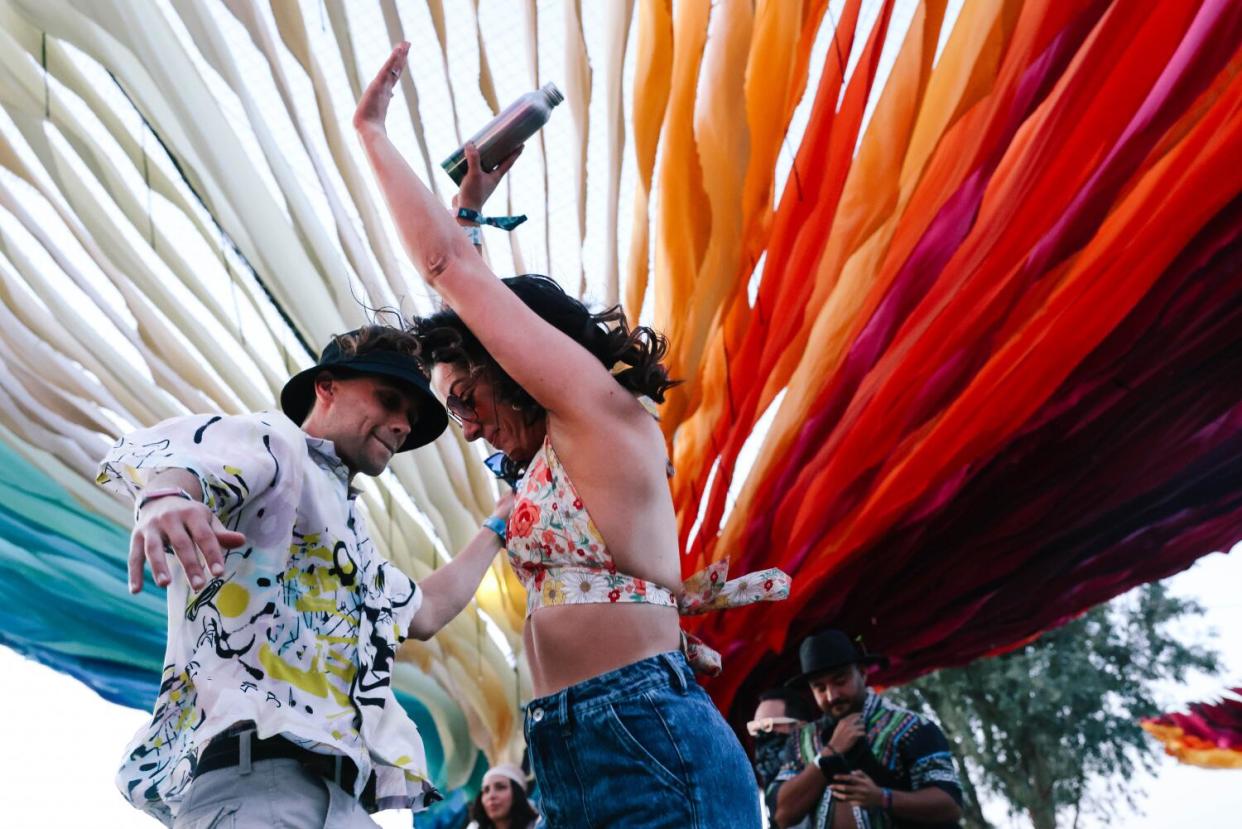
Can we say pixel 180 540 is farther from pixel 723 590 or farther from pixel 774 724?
pixel 774 724

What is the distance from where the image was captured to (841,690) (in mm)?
3854

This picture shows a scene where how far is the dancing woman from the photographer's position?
4.45 ft

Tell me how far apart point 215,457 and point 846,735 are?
96.8 inches

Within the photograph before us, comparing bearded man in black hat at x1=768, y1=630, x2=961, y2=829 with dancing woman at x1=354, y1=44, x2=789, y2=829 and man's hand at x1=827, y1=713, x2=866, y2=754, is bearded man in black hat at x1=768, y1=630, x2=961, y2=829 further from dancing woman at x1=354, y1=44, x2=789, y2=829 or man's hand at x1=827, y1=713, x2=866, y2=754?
dancing woman at x1=354, y1=44, x2=789, y2=829

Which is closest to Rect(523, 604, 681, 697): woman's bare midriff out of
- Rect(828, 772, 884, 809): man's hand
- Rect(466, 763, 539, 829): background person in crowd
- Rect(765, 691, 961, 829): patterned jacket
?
Rect(828, 772, 884, 809): man's hand

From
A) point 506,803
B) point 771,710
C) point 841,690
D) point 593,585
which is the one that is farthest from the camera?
point 506,803

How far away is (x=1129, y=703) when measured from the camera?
34.6 ft

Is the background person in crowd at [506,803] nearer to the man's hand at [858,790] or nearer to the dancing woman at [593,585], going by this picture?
the man's hand at [858,790]

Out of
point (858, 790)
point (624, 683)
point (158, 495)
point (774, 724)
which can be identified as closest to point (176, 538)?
point (158, 495)

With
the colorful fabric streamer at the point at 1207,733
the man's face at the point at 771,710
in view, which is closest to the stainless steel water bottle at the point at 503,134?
the man's face at the point at 771,710

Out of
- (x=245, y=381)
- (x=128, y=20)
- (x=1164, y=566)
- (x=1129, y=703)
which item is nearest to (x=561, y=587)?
(x=128, y=20)

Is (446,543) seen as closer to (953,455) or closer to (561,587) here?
(953,455)

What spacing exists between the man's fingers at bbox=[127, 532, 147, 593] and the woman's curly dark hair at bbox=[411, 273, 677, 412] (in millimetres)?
484

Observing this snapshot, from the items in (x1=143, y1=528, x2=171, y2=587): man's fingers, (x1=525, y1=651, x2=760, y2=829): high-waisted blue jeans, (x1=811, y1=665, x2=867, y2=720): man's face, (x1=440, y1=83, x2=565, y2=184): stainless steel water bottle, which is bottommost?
(x1=525, y1=651, x2=760, y2=829): high-waisted blue jeans
